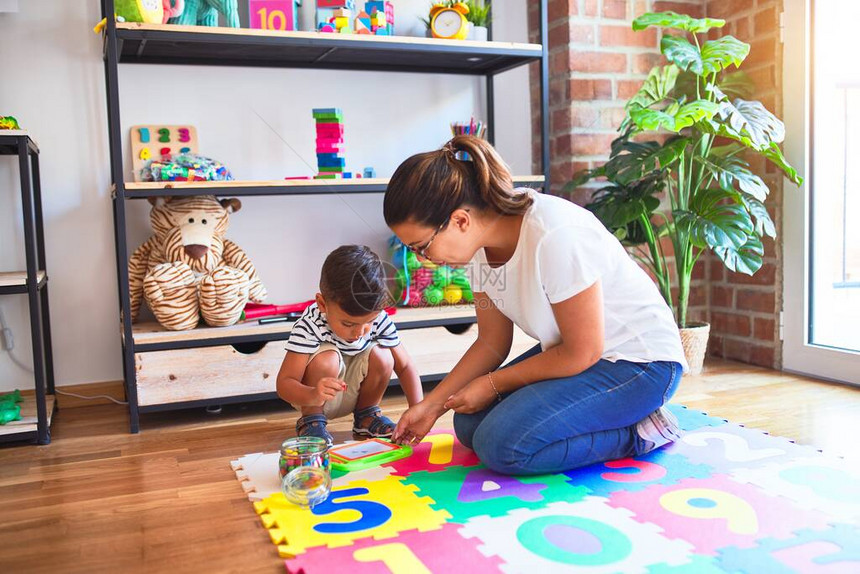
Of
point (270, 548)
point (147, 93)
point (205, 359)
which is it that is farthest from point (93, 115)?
point (270, 548)

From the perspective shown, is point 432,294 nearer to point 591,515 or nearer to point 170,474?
point 170,474

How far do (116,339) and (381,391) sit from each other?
0.96 meters

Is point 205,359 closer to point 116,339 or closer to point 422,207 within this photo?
point 116,339

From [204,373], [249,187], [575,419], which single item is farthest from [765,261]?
[204,373]

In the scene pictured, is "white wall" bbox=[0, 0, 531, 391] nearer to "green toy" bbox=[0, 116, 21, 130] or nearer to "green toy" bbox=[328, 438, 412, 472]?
"green toy" bbox=[0, 116, 21, 130]

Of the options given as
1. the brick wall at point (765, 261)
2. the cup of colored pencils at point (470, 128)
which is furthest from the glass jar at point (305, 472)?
the brick wall at point (765, 261)

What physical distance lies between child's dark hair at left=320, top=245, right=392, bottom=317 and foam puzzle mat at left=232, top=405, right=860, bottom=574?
34cm

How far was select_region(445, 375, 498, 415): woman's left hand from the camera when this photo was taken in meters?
1.65

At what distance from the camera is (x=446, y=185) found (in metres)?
1.44

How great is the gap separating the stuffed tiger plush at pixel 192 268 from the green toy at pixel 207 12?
487mm

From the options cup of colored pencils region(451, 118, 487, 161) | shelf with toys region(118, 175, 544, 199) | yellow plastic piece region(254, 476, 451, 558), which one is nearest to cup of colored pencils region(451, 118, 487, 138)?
cup of colored pencils region(451, 118, 487, 161)

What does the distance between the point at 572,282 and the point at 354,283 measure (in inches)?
19.7

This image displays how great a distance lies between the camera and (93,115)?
2.38 meters

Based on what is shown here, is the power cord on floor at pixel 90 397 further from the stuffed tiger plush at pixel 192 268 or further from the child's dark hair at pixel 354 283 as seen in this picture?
the child's dark hair at pixel 354 283
